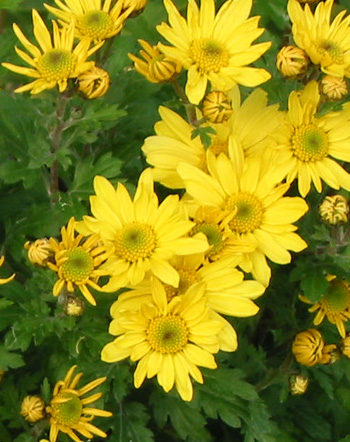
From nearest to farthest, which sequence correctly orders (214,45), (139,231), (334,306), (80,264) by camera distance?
1. (80,264)
2. (139,231)
3. (214,45)
4. (334,306)

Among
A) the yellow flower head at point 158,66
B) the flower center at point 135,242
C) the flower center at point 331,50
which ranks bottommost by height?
the flower center at point 135,242

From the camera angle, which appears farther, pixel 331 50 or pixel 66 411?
pixel 331 50

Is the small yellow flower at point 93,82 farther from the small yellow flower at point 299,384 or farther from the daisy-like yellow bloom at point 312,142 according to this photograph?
the small yellow flower at point 299,384

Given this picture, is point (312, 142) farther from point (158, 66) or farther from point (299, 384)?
point (299, 384)

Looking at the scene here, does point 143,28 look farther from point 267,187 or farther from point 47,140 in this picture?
point 267,187

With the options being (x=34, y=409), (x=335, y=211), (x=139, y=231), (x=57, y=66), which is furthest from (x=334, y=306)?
(x=57, y=66)

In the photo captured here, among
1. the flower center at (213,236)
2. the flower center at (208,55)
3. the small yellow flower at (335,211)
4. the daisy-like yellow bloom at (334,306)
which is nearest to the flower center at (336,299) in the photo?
the daisy-like yellow bloom at (334,306)

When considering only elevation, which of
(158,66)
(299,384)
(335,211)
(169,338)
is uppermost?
(158,66)
